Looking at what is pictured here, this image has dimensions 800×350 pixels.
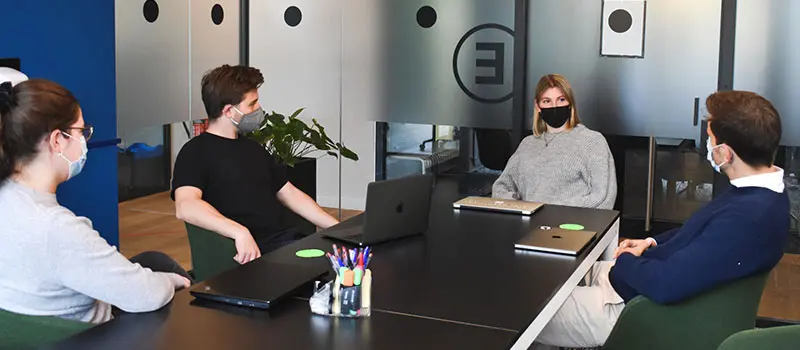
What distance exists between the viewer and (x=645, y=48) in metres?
5.34

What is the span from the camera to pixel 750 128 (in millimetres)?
2674

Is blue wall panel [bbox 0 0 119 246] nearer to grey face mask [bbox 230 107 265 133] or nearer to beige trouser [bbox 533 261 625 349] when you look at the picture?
grey face mask [bbox 230 107 265 133]

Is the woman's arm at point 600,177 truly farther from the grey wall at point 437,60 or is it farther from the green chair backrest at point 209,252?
the green chair backrest at point 209,252

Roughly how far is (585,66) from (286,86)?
1937 millimetres

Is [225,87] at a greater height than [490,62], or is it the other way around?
[490,62]

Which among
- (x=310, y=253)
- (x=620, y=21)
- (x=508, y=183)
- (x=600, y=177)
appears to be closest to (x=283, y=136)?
(x=508, y=183)

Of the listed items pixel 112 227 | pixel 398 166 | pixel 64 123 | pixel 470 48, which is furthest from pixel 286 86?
pixel 64 123

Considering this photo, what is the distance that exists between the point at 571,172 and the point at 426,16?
1841mm

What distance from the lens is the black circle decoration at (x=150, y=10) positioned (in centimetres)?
545

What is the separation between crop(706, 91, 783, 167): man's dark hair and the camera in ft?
8.76

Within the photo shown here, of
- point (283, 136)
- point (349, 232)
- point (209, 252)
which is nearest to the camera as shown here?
point (349, 232)

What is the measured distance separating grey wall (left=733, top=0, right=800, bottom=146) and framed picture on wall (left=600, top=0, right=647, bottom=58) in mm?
510

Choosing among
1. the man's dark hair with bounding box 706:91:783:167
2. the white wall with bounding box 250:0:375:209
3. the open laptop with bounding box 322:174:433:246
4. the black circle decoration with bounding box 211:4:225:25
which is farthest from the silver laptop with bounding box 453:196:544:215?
the black circle decoration with bounding box 211:4:225:25

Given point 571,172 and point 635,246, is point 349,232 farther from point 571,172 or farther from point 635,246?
point 571,172
